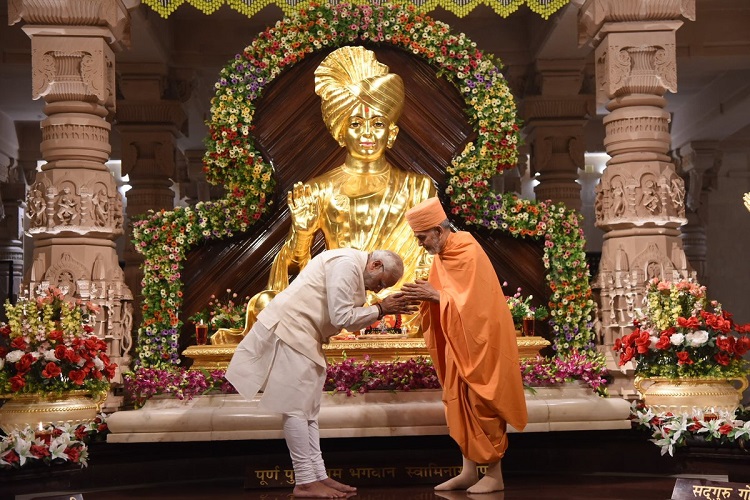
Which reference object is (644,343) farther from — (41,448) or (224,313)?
(41,448)

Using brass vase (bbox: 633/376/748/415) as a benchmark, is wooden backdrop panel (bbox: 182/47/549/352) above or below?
above

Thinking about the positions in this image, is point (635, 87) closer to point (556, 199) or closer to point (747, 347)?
point (747, 347)

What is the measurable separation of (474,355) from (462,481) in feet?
2.49

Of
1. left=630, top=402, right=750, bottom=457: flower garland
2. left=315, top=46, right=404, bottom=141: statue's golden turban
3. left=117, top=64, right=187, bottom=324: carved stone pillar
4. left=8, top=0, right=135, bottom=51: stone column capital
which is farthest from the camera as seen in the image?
left=117, top=64, right=187, bottom=324: carved stone pillar

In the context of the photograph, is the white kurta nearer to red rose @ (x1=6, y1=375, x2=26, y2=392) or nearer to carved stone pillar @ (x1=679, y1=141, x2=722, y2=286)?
red rose @ (x1=6, y1=375, x2=26, y2=392)

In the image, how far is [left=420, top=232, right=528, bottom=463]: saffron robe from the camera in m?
6.30

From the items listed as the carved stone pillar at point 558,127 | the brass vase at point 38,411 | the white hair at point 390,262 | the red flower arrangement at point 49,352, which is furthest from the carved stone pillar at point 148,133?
the white hair at point 390,262

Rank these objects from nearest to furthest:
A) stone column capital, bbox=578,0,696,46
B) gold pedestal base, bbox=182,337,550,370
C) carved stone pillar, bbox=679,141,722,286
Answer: gold pedestal base, bbox=182,337,550,370, stone column capital, bbox=578,0,696,46, carved stone pillar, bbox=679,141,722,286

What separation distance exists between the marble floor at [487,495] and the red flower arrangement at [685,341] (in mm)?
761

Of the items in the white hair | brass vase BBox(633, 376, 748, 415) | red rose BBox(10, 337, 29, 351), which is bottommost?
brass vase BBox(633, 376, 748, 415)

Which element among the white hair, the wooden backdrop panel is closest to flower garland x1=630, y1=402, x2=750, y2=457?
the wooden backdrop panel

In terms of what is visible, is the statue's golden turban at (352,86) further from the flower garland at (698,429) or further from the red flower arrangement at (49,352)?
the flower garland at (698,429)

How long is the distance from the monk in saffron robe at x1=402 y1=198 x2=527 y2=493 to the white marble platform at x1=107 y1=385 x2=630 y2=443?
1.02 metres

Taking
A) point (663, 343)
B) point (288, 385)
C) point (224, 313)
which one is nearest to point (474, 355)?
point (288, 385)
